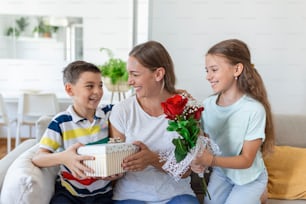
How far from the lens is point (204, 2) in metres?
3.64

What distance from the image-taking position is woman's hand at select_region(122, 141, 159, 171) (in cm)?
123

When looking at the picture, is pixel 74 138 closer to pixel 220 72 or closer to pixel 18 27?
pixel 220 72

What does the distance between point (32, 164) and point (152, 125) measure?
0.50 meters

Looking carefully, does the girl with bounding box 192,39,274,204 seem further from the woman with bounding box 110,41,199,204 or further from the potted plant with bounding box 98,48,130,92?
the potted plant with bounding box 98,48,130,92

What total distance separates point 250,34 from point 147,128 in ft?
8.60

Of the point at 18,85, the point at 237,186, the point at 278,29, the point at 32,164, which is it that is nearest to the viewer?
the point at 32,164

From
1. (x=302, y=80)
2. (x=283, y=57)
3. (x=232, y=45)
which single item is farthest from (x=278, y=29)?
(x=232, y=45)

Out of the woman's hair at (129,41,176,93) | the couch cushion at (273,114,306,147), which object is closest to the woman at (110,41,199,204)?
the woman's hair at (129,41,176,93)

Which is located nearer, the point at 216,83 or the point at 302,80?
the point at 216,83

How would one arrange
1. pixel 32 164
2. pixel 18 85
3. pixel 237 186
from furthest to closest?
pixel 18 85, pixel 237 186, pixel 32 164

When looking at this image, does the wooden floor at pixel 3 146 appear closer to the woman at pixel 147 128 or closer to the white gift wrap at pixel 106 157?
the woman at pixel 147 128

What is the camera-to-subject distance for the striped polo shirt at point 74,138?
4.50 feet

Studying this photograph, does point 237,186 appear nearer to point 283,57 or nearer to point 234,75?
point 234,75

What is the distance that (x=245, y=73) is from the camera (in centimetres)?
145
